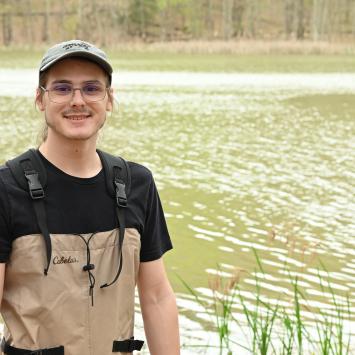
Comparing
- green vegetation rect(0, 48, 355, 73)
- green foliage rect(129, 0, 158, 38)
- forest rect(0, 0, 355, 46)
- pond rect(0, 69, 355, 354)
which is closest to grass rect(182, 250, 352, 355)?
pond rect(0, 69, 355, 354)

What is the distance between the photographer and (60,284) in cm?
213

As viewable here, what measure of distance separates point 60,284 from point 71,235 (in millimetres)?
123

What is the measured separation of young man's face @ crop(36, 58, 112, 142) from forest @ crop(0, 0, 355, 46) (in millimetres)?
50376

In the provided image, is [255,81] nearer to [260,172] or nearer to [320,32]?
[260,172]

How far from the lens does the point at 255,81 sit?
25203 mm

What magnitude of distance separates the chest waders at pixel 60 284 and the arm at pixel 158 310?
13 cm

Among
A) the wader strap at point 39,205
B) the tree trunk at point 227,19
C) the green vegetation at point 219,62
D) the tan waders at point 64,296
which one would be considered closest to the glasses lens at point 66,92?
the wader strap at point 39,205

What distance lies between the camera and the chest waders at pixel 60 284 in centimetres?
212

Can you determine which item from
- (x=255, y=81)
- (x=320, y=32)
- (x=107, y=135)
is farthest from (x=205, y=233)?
(x=320, y=32)

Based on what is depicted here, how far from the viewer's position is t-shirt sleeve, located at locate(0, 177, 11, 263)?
2084 mm

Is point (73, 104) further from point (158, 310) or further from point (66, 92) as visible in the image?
point (158, 310)

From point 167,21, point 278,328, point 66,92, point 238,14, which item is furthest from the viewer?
point 238,14

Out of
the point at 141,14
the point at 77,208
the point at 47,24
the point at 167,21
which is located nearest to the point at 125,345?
the point at 77,208

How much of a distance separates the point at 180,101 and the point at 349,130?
229 inches
